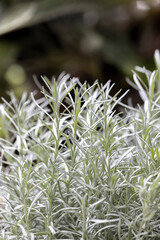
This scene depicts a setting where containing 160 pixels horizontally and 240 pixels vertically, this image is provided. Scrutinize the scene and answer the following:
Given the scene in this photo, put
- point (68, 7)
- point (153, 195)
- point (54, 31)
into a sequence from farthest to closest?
point (54, 31)
point (68, 7)
point (153, 195)

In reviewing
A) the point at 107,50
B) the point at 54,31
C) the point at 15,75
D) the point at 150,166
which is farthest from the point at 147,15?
the point at 150,166

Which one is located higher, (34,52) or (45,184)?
(34,52)

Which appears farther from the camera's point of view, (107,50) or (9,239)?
(107,50)

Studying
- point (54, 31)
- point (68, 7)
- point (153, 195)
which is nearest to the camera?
point (153, 195)

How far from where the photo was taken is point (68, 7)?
1068 millimetres

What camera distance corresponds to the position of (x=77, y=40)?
123 cm

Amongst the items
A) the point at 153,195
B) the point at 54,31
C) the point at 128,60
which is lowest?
the point at 153,195

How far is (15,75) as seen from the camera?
1.14 meters

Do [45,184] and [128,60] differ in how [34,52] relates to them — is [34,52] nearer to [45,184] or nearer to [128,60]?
[128,60]

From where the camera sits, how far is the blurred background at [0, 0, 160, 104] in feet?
3.49

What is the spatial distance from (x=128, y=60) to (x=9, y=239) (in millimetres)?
940

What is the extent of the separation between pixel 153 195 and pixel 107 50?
1.02m

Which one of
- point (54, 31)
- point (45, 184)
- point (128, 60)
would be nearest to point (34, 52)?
point (54, 31)

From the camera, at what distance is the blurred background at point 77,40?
1062mm
